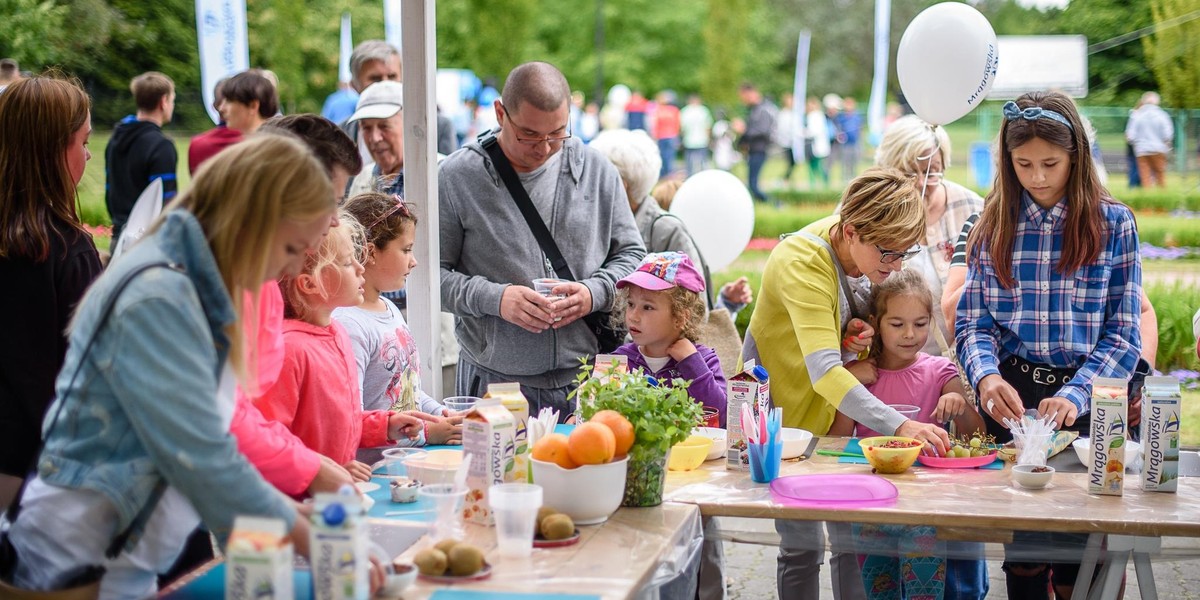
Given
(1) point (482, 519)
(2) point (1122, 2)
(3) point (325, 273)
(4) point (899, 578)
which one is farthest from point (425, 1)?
(2) point (1122, 2)

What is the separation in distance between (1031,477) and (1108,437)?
0.20 m

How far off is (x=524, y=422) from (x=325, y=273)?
60 cm

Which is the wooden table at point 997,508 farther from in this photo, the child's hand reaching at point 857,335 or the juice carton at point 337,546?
the juice carton at point 337,546

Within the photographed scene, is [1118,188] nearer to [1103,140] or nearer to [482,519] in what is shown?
[1103,140]

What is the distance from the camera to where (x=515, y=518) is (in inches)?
85.1

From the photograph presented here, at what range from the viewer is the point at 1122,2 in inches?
372

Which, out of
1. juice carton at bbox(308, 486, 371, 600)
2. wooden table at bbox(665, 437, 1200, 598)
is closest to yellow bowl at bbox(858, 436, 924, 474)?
wooden table at bbox(665, 437, 1200, 598)

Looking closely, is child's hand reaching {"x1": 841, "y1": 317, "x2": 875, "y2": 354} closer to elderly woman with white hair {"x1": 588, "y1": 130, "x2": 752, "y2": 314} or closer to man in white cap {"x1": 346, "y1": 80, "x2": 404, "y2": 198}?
elderly woman with white hair {"x1": 588, "y1": 130, "x2": 752, "y2": 314}

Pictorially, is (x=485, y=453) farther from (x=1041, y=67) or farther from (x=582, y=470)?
(x=1041, y=67)

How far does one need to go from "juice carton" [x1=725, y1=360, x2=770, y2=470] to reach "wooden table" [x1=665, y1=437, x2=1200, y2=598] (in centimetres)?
6

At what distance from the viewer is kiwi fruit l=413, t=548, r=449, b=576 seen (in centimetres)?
203

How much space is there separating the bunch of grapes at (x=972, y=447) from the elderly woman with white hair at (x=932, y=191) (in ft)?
3.53

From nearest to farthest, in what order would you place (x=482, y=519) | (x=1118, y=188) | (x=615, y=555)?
(x=615, y=555) → (x=482, y=519) → (x=1118, y=188)

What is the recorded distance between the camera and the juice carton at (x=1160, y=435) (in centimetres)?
272
